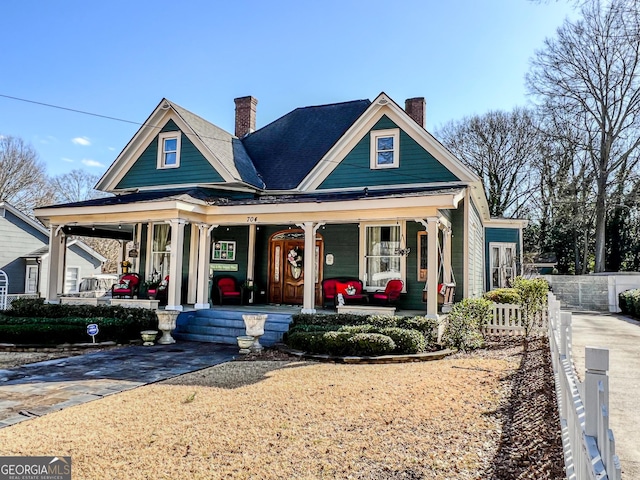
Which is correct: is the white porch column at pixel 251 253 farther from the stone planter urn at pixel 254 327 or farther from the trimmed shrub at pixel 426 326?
the trimmed shrub at pixel 426 326

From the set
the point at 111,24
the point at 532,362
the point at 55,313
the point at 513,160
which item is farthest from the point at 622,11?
the point at 513,160

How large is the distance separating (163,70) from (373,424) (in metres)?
12.9

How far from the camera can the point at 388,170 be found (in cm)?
1397

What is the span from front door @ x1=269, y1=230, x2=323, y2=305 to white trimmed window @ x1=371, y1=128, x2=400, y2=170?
3459 millimetres

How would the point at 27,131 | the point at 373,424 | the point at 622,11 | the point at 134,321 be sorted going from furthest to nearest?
the point at 27,131
the point at 134,321
the point at 622,11
the point at 373,424

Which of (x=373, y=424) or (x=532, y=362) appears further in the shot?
(x=532, y=362)

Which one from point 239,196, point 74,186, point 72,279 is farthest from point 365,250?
point 74,186

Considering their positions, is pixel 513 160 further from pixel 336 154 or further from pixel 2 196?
pixel 2 196

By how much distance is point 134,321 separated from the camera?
11.7 metres

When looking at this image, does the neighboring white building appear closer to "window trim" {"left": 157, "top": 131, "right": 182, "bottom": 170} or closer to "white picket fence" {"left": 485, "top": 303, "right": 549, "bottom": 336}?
"window trim" {"left": 157, "top": 131, "right": 182, "bottom": 170}

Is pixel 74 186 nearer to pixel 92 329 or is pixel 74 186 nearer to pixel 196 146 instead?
pixel 196 146

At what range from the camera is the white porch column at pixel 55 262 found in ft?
46.4

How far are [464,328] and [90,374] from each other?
7827 mm

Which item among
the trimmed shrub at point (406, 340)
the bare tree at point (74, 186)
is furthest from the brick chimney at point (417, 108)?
the bare tree at point (74, 186)
